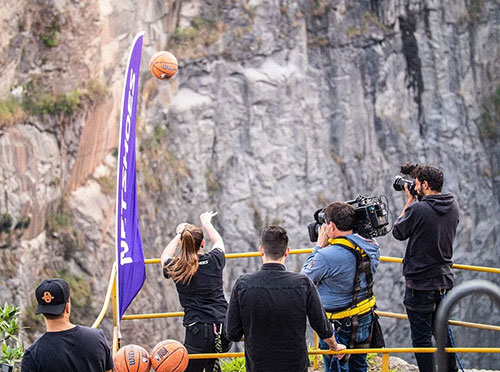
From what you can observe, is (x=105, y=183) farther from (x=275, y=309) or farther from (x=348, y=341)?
(x=275, y=309)

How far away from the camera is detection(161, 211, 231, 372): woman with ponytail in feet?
19.1

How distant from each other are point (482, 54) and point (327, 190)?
28.2 feet

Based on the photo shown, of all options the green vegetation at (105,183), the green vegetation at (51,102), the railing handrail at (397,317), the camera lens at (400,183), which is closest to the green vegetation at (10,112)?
the green vegetation at (51,102)

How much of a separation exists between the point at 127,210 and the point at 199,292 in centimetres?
116

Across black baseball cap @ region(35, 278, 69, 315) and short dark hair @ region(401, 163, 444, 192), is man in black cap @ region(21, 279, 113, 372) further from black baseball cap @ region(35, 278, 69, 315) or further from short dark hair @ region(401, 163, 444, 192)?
short dark hair @ region(401, 163, 444, 192)

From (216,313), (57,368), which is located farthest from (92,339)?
(216,313)

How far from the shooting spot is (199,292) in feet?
19.5

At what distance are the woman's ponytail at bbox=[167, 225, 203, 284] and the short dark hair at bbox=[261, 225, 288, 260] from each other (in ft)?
3.80

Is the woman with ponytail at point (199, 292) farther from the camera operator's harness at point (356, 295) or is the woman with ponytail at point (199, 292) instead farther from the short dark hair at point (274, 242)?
the short dark hair at point (274, 242)

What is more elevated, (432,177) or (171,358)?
(432,177)

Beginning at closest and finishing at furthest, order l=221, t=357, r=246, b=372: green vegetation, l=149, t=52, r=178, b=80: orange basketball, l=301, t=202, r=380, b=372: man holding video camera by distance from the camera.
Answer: l=301, t=202, r=380, b=372: man holding video camera < l=221, t=357, r=246, b=372: green vegetation < l=149, t=52, r=178, b=80: orange basketball

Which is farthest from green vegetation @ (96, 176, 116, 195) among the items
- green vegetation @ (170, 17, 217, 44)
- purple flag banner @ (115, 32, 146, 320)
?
purple flag banner @ (115, 32, 146, 320)

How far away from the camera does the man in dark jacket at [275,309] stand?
471 cm

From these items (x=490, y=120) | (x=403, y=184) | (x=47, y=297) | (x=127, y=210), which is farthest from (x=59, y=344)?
(x=490, y=120)
